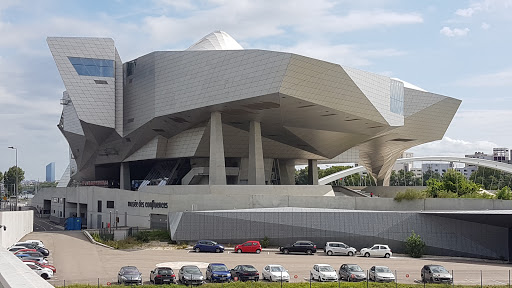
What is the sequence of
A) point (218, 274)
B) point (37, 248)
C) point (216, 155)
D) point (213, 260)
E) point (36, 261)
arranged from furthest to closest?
point (216, 155) → point (37, 248) → point (213, 260) → point (36, 261) → point (218, 274)

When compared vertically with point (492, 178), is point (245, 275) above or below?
below

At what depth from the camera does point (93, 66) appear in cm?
6769

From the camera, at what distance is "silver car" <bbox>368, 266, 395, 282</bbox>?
27.8m

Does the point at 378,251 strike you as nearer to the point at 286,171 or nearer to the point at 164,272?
the point at 164,272

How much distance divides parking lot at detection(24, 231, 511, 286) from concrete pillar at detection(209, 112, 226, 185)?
1769 cm


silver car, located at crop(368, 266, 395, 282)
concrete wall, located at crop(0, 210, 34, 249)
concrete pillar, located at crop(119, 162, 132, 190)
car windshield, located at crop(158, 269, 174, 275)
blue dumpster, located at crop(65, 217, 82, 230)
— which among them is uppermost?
concrete pillar, located at crop(119, 162, 132, 190)

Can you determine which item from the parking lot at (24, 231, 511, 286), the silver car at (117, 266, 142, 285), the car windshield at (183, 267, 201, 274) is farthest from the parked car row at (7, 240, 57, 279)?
the car windshield at (183, 267, 201, 274)

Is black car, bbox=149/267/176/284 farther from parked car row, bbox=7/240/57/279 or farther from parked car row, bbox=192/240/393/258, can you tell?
parked car row, bbox=192/240/393/258

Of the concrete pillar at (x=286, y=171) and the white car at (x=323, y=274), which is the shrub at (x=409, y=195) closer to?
the white car at (x=323, y=274)

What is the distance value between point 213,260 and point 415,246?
52.5ft

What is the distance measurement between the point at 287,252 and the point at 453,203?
19.5 m

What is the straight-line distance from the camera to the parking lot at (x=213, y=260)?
2962cm

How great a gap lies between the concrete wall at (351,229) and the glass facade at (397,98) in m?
22.3

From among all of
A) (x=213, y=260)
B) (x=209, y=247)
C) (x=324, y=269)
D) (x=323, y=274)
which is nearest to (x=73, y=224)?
(x=209, y=247)
